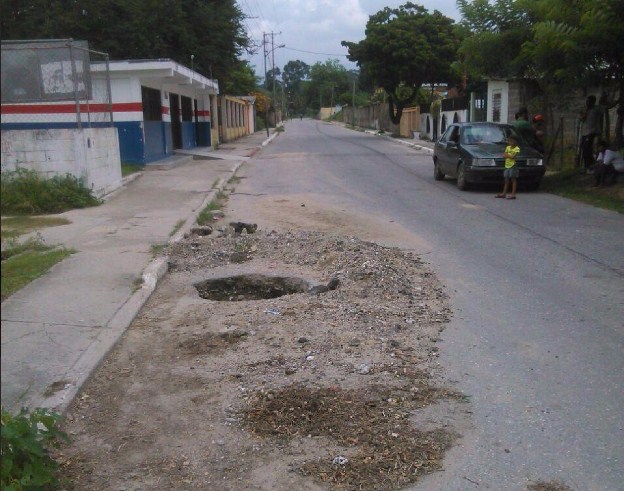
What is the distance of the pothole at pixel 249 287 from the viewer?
7.41 metres

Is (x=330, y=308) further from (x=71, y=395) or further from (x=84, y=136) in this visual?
(x=84, y=136)

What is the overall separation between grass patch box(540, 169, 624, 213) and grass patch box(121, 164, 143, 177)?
11.3 meters

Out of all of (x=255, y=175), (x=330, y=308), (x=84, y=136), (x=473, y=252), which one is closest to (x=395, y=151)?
(x=255, y=175)

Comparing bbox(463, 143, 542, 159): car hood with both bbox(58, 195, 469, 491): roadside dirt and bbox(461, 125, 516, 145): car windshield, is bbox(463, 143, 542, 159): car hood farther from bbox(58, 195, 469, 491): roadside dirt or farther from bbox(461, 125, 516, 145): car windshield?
bbox(58, 195, 469, 491): roadside dirt

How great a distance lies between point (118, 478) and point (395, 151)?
92.3 ft

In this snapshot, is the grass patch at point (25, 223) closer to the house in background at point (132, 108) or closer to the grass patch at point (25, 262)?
the grass patch at point (25, 262)

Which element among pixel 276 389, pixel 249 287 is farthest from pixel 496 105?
pixel 276 389

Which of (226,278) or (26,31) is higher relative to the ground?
(26,31)

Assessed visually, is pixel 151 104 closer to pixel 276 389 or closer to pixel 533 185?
pixel 533 185

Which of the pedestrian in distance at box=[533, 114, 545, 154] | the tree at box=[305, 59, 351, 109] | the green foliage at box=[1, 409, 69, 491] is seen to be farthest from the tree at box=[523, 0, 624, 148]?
the tree at box=[305, 59, 351, 109]

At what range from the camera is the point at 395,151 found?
30766mm

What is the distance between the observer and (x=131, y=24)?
995 inches

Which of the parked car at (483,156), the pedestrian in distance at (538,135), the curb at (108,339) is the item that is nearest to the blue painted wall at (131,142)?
the parked car at (483,156)

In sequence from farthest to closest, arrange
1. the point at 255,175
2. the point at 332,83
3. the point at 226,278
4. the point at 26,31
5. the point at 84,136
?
the point at 332,83 < the point at 26,31 < the point at 255,175 < the point at 84,136 < the point at 226,278
